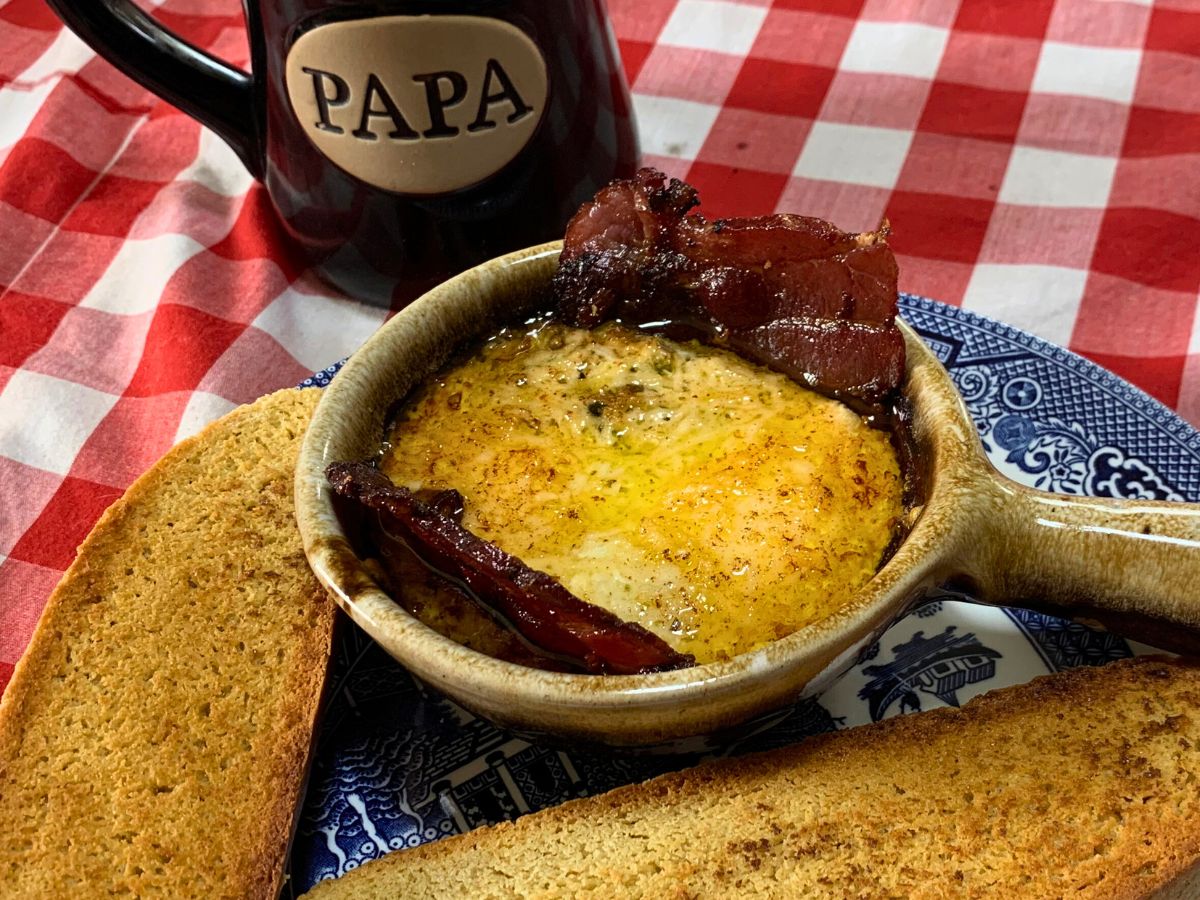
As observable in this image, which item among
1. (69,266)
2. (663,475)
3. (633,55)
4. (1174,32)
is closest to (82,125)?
(69,266)

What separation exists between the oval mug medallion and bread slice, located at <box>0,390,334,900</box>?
0.54 metres

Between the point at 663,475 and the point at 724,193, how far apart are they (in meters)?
1.49

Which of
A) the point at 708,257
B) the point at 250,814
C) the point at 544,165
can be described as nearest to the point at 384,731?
the point at 250,814

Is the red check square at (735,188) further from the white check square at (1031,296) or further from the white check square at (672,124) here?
the white check square at (1031,296)

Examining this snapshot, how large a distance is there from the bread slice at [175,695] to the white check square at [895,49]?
1.96 m

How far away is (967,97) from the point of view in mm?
3197

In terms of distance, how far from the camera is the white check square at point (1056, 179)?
9.57ft

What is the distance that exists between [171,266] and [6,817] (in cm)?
153

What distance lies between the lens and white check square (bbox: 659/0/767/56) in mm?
3441

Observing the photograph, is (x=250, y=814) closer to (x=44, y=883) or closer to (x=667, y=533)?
(x=44, y=883)

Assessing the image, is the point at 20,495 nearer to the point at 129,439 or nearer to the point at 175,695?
the point at 129,439

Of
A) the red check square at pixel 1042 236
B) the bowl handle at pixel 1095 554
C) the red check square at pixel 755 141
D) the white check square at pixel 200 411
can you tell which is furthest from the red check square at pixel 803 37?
the bowl handle at pixel 1095 554

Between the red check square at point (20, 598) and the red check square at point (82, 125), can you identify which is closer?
the red check square at point (20, 598)

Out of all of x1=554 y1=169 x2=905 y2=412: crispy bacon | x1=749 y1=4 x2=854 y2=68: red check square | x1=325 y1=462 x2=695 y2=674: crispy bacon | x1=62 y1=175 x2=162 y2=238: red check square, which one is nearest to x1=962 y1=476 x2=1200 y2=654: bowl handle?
x1=554 y1=169 x2=905 y2=412: crispy bacon
